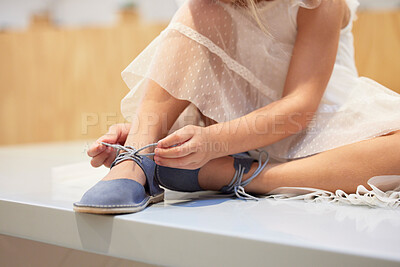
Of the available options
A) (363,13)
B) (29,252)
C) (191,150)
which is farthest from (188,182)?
(363,13)

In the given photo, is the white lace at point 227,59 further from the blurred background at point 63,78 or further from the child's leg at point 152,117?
the blurred background at point 63,78

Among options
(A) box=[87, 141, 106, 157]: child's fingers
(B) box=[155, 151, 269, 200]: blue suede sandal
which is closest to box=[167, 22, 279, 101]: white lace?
(B) box=[155, 151, 269, 200]: blue suede sandal

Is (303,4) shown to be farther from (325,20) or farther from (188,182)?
(188,182)

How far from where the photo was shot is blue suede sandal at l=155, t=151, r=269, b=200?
583 millimetres

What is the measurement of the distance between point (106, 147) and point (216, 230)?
0.25 meters

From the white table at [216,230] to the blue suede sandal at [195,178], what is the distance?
0.02 meters

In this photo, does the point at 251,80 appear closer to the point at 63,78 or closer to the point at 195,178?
the point at 195,178

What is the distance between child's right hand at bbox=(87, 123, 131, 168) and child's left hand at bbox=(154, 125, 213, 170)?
0.40 feet

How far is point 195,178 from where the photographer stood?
0.61 m

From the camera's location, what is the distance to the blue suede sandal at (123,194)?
0.47 meters

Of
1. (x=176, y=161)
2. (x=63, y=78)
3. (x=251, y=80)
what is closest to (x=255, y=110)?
(x=251, y=80)

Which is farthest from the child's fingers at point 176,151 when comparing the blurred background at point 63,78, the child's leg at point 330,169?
the blurred background at point 63,78

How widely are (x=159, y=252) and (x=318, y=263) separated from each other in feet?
0.57

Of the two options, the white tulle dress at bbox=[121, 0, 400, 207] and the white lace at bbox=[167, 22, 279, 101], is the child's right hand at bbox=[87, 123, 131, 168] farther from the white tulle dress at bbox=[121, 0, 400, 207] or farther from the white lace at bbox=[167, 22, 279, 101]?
the white lace at bbox=[167, 22, 279, 101]
